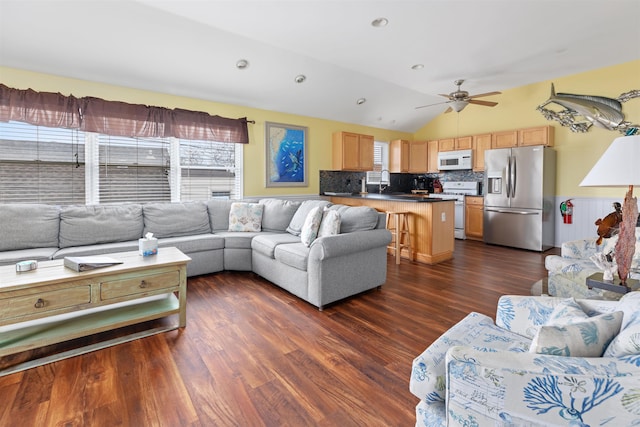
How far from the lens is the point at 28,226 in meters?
3.15

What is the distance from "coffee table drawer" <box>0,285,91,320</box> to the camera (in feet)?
6.15

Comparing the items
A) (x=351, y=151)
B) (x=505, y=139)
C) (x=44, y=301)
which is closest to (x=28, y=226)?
(x=44, y=301)

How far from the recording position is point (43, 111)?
349 centimetres

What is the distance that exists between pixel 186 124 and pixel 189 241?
6.14 ft

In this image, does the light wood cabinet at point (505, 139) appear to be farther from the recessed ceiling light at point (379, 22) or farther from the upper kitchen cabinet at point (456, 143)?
the recessed ceiling light at point (379, 22)

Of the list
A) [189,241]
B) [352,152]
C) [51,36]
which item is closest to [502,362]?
[189,241]

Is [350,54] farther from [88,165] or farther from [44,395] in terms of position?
[44,395]

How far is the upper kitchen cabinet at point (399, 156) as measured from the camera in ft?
23.7

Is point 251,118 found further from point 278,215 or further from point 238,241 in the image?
point 238,241

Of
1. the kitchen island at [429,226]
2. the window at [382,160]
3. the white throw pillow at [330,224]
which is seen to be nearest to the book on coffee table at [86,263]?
the white throw pillow at [330,224]

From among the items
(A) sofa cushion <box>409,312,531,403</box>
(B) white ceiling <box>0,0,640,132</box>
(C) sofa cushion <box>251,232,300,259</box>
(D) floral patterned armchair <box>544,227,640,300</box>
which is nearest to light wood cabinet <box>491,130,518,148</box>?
(B) white ceiling <box>0,0,640,132</box>

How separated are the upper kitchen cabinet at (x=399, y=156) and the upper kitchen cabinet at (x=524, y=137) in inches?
72.9

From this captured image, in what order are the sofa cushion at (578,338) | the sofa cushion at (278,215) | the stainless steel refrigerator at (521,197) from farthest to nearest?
the stainless steel refrigerator at (521,197), the sofa cushion at (278,215), the sofa cushion at (578,338)

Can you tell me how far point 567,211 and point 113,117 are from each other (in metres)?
7.14
